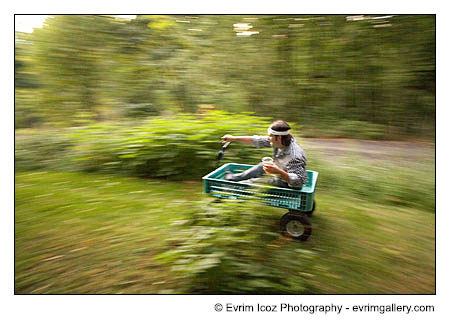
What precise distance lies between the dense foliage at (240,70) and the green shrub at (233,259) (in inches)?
177

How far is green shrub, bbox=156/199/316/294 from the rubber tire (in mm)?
651

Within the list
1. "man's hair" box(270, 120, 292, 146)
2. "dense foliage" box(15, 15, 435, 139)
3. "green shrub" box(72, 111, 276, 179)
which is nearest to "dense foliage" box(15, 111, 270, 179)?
"green shrub" box(72, 111, 276, 179)

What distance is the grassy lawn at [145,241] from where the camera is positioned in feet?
9.54

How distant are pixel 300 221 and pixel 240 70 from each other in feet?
18.4

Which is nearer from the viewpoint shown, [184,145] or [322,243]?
[322,243]

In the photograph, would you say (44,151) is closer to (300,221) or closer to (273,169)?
(273,169)

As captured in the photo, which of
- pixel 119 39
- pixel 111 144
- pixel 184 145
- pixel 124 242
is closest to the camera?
pixel 124 242

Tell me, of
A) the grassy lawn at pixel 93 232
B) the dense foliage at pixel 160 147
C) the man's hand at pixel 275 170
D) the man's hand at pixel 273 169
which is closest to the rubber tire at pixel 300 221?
the man's hand at pixel 275 170

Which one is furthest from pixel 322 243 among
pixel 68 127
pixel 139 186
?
pixel 68 127

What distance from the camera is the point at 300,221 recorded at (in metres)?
3.42

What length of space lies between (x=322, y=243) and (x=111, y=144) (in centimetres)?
435

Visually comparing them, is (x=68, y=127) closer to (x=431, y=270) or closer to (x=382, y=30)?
(x=431, y=270)

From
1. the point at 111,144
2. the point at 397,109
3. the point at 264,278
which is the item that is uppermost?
the point at 397,109

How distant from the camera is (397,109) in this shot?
846cm
